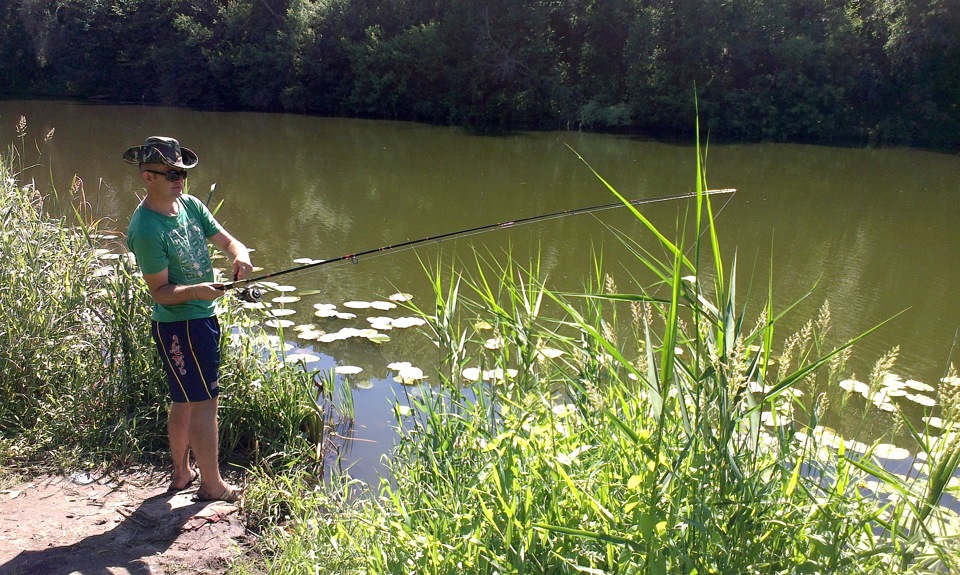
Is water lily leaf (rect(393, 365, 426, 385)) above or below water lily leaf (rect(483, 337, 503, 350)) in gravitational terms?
below

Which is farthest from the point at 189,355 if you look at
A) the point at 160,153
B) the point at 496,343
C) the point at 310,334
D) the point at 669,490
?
the point at 310,334

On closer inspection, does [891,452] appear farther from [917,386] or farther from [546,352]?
[546,352]

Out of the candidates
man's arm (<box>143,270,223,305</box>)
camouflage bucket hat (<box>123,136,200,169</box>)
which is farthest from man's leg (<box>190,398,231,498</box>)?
camouflage bucket hat (<box>123,136,200,169</box>)

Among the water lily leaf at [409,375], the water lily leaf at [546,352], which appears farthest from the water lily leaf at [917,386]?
the water lily leaf at [409,375]

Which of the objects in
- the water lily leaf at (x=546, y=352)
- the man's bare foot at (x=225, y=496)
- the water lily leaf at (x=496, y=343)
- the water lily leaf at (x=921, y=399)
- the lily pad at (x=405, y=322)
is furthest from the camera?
the lily pad at (x=405, y=322)

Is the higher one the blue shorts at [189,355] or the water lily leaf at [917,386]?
the blue shorts at [189,355]

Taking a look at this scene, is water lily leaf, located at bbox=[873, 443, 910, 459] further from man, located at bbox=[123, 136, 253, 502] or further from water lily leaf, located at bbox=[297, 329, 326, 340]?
water lily leaf, located at bbox=[297, 329, 326, 340]

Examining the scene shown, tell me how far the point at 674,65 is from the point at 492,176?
11.2 metres

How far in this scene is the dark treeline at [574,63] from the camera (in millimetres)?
21234

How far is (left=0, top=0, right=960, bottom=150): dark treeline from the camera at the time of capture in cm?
2123

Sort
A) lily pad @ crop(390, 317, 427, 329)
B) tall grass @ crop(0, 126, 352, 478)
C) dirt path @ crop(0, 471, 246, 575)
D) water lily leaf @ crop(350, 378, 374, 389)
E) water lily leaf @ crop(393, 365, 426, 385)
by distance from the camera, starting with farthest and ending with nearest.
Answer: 1. lily pad @ crop(390, 317, 427, 329)
2. water lily leaf @ crop(350, 378, 374, 389)
3. water lily leaf @ crop(393, 365, 426, 385)
4. tall grass @ crop(0, 126, 352, 478)
5. dirt path @ crop(0, 471, 246, 575)

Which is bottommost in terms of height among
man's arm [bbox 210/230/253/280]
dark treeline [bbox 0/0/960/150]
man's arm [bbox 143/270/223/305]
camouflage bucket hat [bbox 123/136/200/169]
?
man's arm [bbox 143/270/223/305]

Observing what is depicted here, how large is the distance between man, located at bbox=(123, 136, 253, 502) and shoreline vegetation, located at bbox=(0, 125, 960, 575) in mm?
309

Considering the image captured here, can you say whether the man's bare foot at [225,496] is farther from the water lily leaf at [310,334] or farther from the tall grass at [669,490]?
the water lily leaf at [310,334]
